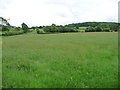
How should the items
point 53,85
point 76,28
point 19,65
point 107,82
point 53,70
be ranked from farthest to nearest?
point 76,28 → point 19,65 → point 53,70 → point 107,82 → point 53,85

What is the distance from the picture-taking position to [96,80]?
12125 mm

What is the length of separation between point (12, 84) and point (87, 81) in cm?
324

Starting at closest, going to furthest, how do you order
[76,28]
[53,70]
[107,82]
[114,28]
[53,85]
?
[53,85] → [107,82] → [53,70] → [114,28] → [76,28]

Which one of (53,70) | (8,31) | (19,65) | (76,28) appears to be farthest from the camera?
(76,28)

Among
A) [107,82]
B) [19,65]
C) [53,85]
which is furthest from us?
[19,65]

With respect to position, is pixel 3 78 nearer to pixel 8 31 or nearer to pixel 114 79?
pixel 114 79

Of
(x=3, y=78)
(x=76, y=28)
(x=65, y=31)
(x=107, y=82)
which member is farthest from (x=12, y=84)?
(x=76, y=28)

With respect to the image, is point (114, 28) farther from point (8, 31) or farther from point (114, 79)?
point (114, 79)

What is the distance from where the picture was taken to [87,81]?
39.0ft

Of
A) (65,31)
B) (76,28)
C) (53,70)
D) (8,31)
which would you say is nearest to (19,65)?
(53,70)

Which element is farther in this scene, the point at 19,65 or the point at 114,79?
the point at 19,65

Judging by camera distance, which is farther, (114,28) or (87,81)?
(114,28)

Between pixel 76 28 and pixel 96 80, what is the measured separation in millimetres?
113279

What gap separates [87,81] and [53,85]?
5.53 ft
